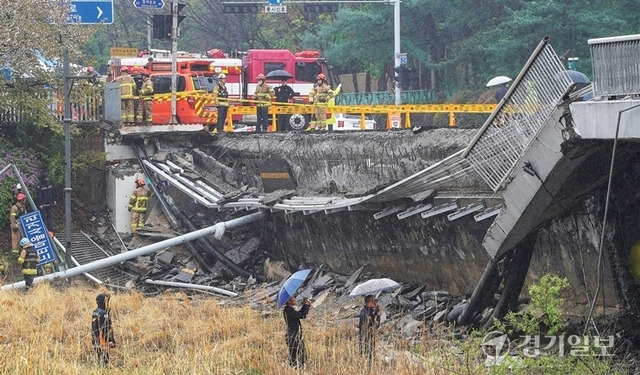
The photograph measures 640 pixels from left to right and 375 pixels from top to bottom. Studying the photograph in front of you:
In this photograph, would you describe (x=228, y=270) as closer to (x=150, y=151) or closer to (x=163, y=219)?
(x=163, y=219)

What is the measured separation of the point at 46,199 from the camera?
24203 millimetres

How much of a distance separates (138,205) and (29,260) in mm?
3718

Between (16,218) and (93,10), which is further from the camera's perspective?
(16,218)

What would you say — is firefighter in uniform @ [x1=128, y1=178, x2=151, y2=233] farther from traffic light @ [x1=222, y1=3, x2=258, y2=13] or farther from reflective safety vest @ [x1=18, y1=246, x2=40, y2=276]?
traffic light @ [x1=222, y1=3, x2=258, y2=13]

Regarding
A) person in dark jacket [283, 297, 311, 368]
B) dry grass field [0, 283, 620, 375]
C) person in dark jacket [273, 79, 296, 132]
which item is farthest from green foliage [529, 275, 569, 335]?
person in dark jacket [273, 79, 296, 132]

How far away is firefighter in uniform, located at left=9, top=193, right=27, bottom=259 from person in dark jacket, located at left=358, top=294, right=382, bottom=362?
11.7 metres

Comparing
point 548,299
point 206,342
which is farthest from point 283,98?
point 548,299

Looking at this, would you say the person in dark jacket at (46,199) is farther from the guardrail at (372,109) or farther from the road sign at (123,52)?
the road sign at (123,52)

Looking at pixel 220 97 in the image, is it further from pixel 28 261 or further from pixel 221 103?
pixel 28 261

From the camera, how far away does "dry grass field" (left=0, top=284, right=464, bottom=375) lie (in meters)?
12.6

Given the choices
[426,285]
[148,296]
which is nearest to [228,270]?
[148,296]

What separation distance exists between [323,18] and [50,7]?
97.7 ft

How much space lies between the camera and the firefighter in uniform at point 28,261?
68.0 feet

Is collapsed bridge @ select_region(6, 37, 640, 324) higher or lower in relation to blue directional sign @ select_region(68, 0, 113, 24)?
lower
